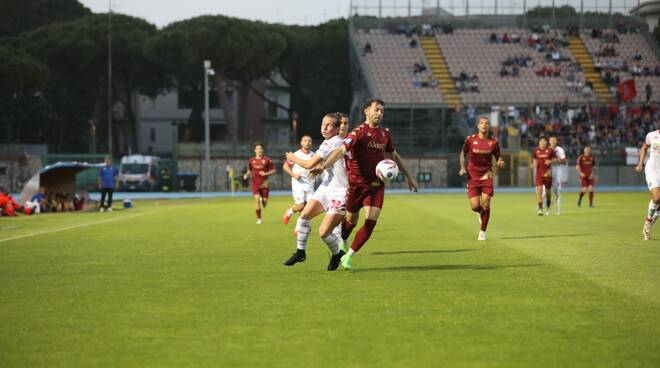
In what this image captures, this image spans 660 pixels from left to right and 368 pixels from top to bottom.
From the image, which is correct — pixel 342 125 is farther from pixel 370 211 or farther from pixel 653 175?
pixel 653 175

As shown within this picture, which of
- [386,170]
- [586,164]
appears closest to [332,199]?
[386,170]

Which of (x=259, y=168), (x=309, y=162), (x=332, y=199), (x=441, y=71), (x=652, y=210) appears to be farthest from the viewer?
(x=441, y=71)

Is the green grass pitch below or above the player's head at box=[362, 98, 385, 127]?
below

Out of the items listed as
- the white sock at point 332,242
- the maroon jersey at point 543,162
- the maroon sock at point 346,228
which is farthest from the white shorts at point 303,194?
the maroon jersey at point 543,162

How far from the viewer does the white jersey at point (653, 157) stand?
18.1 m

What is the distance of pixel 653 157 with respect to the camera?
59.8ft

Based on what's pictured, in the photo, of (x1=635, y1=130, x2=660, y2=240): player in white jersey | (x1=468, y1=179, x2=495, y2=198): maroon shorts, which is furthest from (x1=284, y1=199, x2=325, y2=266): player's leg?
(x1=635, y1=130, x2=660, y2=240): player in white jersey

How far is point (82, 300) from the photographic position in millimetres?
10328

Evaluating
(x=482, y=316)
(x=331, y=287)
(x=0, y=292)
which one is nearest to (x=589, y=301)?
(x=482, y=316)

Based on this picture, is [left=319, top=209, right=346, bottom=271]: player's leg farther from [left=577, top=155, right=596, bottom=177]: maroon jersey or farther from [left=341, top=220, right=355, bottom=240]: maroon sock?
[left=577, top=155, right=596, bottom=177]: maroon jersey

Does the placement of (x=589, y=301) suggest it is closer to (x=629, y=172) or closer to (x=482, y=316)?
(x=482, y=316)

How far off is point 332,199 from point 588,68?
186 feet

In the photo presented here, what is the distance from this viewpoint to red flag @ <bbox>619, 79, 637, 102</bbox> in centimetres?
6347

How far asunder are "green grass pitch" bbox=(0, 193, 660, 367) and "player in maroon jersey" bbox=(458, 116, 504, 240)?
2.00 ft
